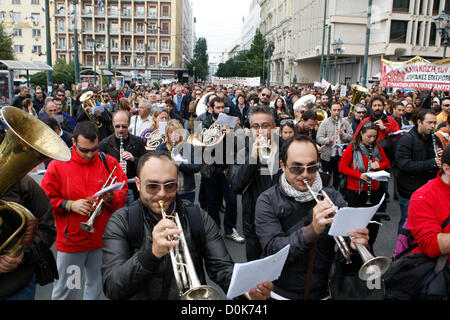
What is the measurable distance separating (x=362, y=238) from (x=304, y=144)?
0.72 m

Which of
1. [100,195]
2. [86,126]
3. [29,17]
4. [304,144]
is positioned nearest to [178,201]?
[304,144]

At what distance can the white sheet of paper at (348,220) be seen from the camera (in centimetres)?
203

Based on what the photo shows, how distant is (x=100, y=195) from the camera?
136 inches

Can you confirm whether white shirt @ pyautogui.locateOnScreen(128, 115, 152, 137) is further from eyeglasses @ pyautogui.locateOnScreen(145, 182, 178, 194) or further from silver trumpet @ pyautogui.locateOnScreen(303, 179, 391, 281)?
silver trumpet @ pyautogui.locateOnScreen(303, 179, 391, 281)

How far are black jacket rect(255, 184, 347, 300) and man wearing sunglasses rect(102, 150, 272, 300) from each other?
33 cm

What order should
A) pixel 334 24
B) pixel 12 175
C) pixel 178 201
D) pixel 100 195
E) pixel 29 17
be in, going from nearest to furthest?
pixel 12 175 → pixel 178 201 → pixel 100 195 → pixel 334 24 → pixel 29 17

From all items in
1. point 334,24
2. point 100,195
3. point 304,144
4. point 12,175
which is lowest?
point 100,195

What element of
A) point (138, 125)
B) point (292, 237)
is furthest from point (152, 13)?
point (292, 237)

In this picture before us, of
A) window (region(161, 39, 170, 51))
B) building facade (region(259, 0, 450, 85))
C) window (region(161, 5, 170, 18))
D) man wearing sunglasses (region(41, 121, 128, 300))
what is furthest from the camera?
window (region(161, 39, 170, 51))

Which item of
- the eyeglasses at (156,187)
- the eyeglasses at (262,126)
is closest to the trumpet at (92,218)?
the eyeglasses at (156,187)

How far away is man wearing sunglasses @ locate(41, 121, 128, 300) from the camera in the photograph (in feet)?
11.3

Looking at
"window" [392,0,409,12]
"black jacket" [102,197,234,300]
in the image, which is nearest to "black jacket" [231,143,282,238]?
"black jacket" [102,197,234,300]

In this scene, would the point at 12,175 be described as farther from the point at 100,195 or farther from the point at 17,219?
the point at 100,195

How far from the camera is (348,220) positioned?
208cm
